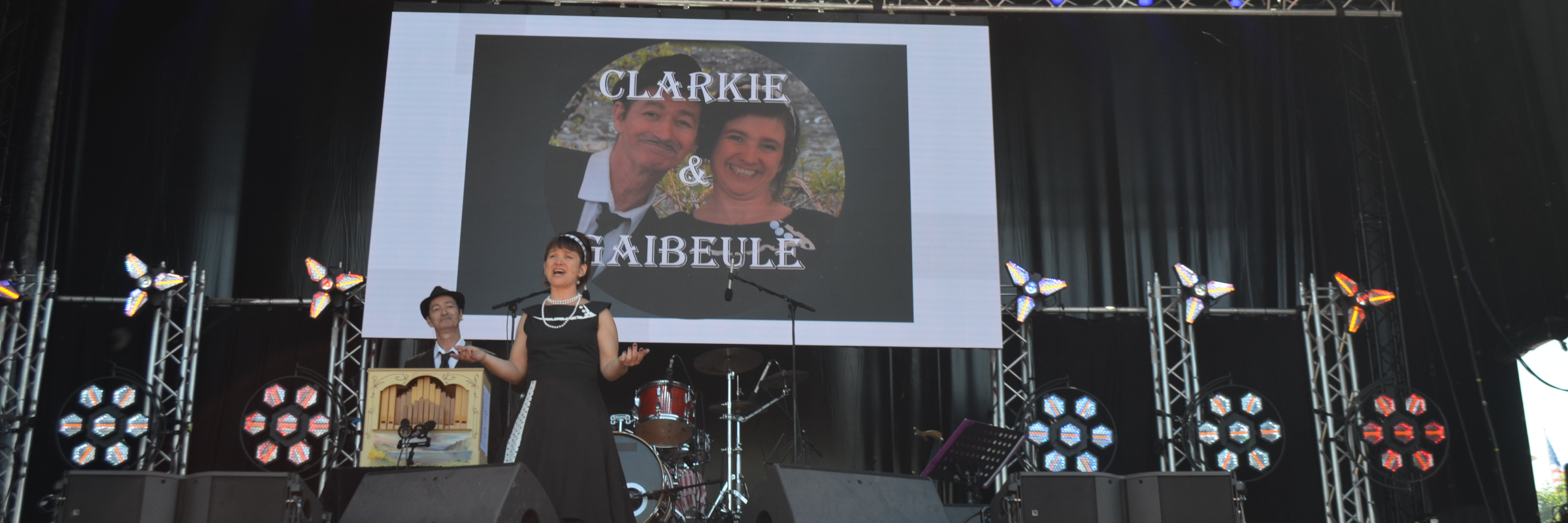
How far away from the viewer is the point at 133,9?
7984 mm

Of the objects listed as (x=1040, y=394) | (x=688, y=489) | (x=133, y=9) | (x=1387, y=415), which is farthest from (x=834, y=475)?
(x=133, y=9)

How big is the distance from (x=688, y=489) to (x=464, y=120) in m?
2.65

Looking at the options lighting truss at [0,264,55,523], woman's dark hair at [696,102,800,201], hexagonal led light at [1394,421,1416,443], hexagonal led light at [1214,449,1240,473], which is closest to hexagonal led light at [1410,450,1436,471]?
hexagonal led light at [1394,421,1416,443]

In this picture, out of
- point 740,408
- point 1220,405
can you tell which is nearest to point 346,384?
point 740,408

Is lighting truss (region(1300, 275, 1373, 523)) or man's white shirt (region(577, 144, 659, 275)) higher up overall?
man's white shirt (region(577, 144, 659, 275))

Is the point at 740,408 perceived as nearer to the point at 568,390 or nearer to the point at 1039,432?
the point at 1039,432

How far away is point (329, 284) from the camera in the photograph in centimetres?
722

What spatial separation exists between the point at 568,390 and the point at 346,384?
12.8 ft

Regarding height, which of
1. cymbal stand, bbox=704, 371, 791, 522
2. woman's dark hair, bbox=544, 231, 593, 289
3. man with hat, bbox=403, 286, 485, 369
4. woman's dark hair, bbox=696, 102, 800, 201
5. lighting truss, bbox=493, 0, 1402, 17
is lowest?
cymbal stand, bbox=704, 371, 791, 522

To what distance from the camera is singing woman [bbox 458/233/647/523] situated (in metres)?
4.04

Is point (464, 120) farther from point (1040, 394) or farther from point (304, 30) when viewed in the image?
point (1040, 394)

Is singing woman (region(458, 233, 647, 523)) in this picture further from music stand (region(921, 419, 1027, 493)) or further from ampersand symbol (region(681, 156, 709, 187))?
ampersand symbol (region(681, 156, 709, 187))

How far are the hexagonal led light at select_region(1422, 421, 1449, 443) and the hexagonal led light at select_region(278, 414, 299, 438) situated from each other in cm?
684

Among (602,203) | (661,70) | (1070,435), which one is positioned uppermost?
(661,70)
